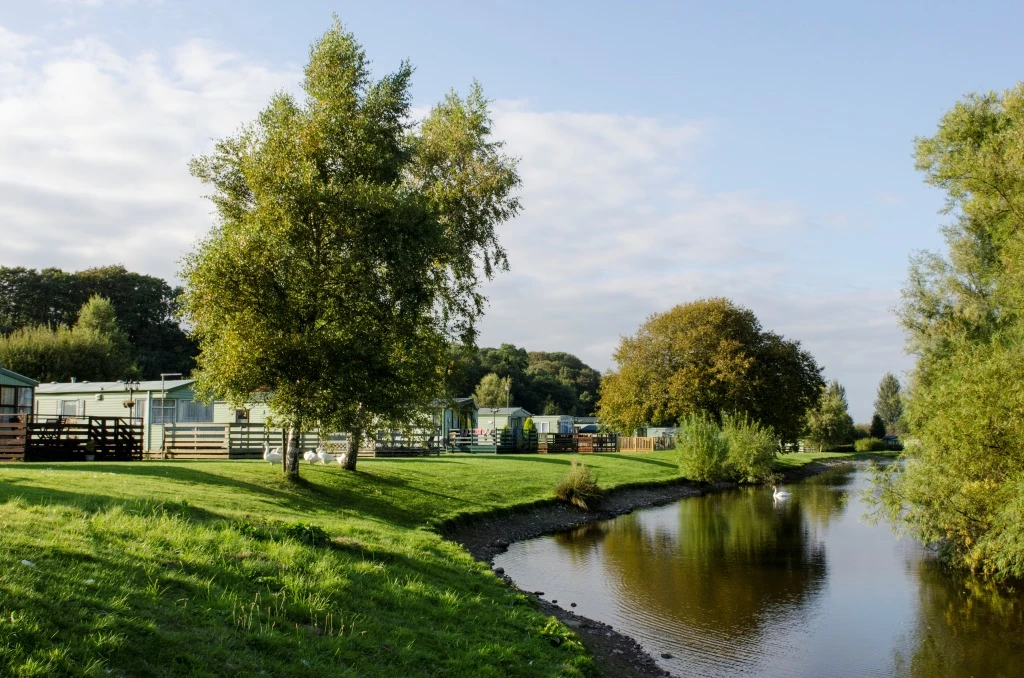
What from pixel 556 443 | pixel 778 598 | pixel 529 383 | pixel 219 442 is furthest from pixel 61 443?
pixel 529 383

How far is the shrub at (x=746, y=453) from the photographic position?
4394 centimetres

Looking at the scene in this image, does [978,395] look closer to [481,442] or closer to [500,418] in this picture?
[481,442]

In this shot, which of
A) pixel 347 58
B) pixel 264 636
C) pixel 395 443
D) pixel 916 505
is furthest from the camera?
pixel 395 443

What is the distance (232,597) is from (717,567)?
14.0 meters

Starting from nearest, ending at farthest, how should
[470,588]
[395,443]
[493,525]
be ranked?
[470,588] < [493,525] < [395,443]

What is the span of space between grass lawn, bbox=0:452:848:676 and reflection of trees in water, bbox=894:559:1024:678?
5.80m

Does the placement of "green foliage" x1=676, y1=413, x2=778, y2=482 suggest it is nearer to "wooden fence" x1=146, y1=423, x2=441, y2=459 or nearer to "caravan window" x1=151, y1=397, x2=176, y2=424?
"wooden fence" x1=146, y1=423, x2=441, y2=459

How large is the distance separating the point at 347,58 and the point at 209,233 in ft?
19.9

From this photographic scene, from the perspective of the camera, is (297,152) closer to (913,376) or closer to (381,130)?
(381,130)

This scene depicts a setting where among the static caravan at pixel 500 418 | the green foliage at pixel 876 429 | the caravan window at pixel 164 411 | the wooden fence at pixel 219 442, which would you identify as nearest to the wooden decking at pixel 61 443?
the wooden fence at pixel 219 442

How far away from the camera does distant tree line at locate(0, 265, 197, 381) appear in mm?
56625

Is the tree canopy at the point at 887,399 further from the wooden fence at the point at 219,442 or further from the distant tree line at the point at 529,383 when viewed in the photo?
the wooden fence at the point at 219,442

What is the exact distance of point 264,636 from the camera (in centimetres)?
759

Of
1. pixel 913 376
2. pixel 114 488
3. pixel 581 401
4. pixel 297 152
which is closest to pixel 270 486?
pixel 114 488
